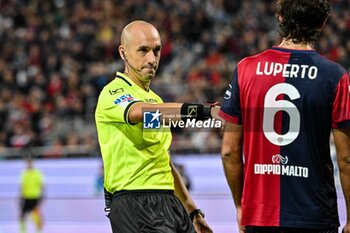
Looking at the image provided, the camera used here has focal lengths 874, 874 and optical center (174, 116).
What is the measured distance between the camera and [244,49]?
1828 cm

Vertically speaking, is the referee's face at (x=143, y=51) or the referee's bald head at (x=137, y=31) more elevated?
the referee's bald head at (x=137, y=31)

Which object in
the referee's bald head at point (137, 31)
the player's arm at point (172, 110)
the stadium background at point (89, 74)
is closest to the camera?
the player's arm at point (172, 110)

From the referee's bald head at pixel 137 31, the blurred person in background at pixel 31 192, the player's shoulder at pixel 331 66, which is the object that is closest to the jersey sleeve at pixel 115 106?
the referee's bald head at pixel 137 31

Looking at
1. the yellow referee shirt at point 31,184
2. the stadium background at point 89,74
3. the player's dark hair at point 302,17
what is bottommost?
the yellow referee shirt at point 31,184

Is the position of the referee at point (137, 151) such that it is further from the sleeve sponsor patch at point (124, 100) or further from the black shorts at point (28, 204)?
the black shorts at point (28, 204)

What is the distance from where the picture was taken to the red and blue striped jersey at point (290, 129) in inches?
158

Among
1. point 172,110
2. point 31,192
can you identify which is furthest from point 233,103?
point 31,192

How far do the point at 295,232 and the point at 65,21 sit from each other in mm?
17790

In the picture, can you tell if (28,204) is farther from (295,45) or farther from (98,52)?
(295,45)

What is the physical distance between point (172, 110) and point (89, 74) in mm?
14327

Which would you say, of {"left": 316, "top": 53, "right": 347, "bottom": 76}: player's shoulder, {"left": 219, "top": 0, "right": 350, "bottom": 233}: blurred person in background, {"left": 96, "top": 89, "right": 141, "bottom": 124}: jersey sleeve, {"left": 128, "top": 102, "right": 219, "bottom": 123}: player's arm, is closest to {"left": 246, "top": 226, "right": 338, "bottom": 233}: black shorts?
{"left": 219, "top": 0, "right": 350, "bottom": 233}: blurred person in background

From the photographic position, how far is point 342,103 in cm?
398

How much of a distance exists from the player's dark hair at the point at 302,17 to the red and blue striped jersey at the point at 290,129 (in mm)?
79

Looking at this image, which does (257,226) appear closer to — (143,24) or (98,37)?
(143,24)
